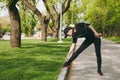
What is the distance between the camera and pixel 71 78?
1039 cm

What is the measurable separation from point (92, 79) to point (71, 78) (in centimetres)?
60

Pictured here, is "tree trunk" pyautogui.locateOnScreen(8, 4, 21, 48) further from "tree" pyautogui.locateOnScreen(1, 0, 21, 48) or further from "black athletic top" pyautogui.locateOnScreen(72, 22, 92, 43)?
"black athletic top" pyautogui.locateOnScreen(72, 22, 92, 43)

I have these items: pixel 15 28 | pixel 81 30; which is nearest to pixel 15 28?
pixel 15 28

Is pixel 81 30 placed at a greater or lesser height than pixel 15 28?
greater

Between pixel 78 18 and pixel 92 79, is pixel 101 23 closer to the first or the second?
pixel 78 18

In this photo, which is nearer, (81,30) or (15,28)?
(81,30)

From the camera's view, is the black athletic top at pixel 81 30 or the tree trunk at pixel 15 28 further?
the tree trunk at pixel 15 28

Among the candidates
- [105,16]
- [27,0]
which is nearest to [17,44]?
[27,0]

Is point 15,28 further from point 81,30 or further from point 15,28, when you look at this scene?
point 81,30

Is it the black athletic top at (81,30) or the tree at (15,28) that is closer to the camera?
the black athletic top at (81,30)

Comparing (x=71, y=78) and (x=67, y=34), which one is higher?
(x=67, y=34)

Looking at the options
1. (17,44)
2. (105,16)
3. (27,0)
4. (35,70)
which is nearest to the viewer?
(35,70)

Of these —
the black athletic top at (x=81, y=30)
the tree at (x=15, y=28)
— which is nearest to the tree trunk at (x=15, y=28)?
the tree at (x=15, y=28)

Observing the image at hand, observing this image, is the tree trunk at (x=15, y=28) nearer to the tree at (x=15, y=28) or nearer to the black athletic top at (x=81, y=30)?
the tree at (x=15, y=28)
